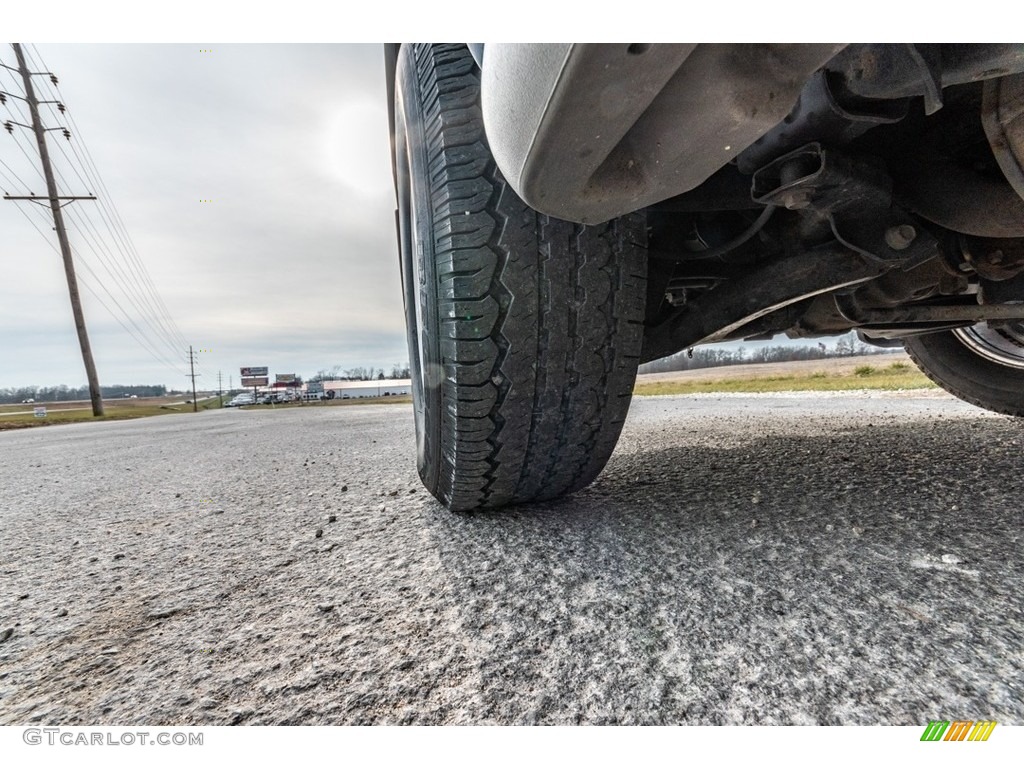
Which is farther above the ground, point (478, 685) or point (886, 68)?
point (886, 68)

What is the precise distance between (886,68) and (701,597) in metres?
0.65

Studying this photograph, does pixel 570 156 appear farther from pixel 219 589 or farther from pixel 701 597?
pixel 219 589

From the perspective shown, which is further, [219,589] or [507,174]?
[219,589]

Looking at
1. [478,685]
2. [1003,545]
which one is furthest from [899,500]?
[478,685]

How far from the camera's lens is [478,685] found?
52 cm

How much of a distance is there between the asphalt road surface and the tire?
0.20 metres

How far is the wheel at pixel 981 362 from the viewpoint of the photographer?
203 centimetres

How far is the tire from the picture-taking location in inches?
A: 31.8
